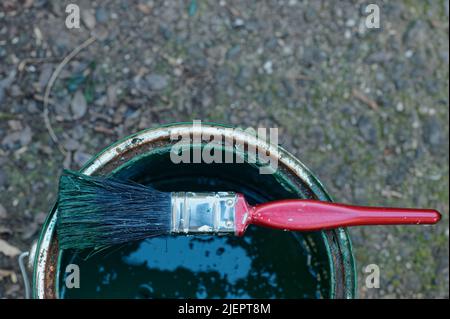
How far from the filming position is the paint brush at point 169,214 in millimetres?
1307

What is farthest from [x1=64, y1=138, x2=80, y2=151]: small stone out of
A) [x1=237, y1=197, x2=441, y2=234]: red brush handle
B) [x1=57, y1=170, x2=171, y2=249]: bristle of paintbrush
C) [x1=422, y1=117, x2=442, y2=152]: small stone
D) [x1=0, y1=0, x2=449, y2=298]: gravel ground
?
[x1=422, y1=117, x2=442, y2=152]: small stone

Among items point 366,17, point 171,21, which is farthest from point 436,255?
point 171,21

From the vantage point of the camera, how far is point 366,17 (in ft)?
6.81

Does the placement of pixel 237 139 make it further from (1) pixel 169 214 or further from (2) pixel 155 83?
(2) pixel 155 83

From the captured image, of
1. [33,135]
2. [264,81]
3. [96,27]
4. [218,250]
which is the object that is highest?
[96,27]

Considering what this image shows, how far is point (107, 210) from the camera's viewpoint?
135 centimetres

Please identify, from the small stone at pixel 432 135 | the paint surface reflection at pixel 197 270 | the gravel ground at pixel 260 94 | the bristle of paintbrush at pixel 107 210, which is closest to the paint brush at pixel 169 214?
the bristle of paintbrush at pixel 107 210

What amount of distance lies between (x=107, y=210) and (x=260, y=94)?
0.82 meters

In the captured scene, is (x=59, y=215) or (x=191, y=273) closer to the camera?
(x=59, y=215)

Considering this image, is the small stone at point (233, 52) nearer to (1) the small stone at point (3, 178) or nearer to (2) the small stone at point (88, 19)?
(2) the small stone at point (88, 19)
